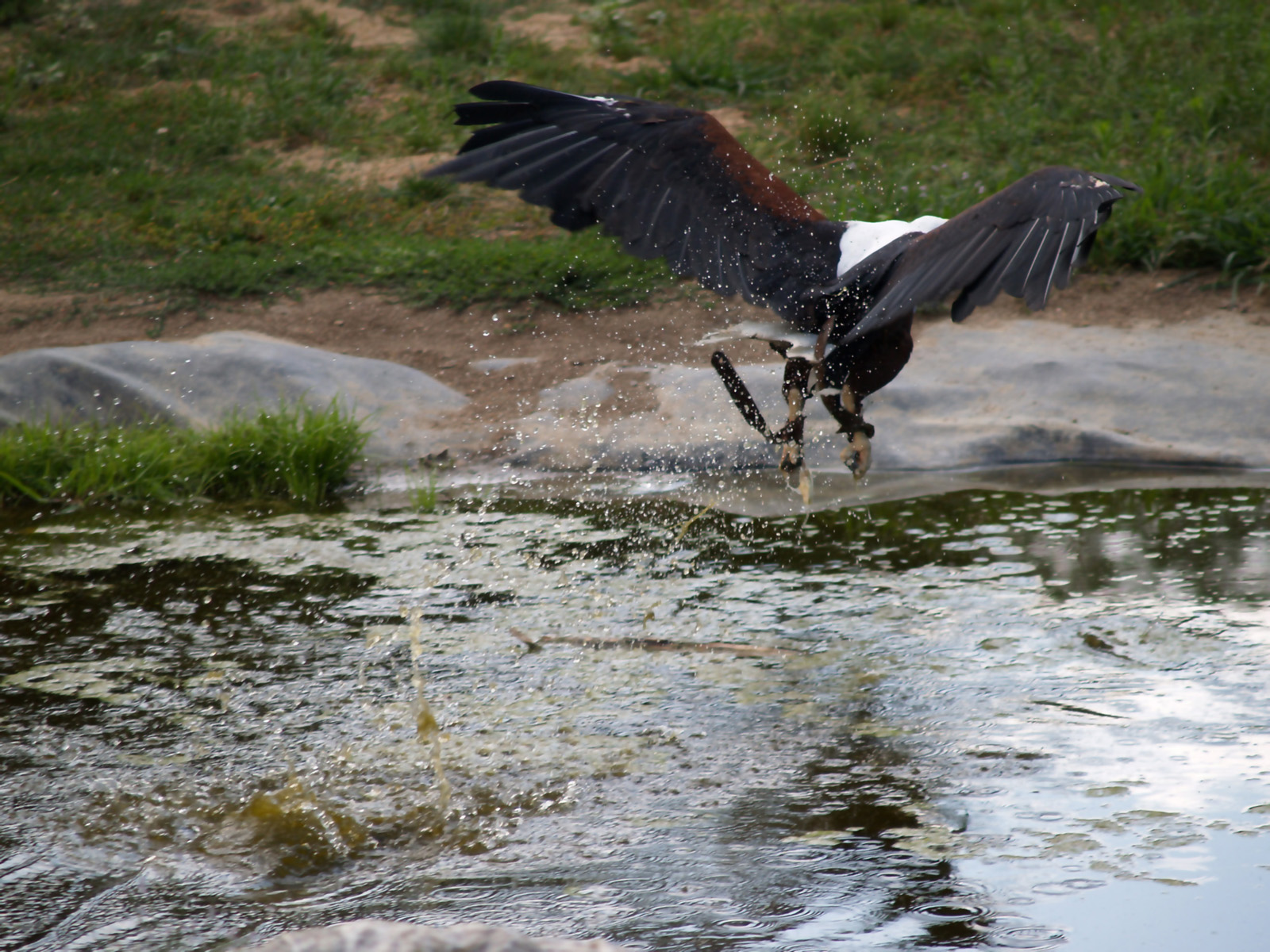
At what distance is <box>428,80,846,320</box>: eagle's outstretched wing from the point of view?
3736 mm

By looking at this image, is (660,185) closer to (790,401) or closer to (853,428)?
(790,401)

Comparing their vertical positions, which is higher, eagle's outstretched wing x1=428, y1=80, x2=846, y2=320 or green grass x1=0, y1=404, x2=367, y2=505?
eagle's outstretched wing x1=428, y1=80, x2=846, y2=320

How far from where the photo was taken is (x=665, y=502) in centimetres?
479

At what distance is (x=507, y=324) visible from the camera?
6.38m

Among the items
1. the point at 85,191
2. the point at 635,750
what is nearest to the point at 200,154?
the point at 85,191

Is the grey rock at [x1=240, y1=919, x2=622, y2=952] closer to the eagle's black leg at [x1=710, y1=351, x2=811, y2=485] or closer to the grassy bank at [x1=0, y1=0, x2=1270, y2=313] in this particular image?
the eagle's black leg at [x1=710, y1=351, x2=811, y2=485]

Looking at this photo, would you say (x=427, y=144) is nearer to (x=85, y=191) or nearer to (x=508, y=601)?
(x=85, y=191)

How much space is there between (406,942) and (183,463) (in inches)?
152

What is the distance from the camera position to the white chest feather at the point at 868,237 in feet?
12.0

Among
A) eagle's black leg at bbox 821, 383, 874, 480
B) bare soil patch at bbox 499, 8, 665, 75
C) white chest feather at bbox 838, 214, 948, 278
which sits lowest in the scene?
eagle's black leg at bbox 821, 383, 874, 480

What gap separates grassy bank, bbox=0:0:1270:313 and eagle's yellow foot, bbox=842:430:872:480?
2.84 metres

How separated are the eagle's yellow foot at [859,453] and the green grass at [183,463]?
2.08 metres

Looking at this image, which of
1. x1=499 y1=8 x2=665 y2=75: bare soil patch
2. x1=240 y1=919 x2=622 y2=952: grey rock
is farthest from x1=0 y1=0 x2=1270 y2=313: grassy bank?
x1=240 y1=919 x2=622 y2=952: grey rock

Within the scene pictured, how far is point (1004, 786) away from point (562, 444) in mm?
2992
